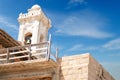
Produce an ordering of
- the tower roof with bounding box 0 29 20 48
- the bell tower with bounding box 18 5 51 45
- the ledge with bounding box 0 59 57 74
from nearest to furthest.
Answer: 1. the ledge with bounding box 0 59 57 74
2. the tower roof with bounding box 0 29 20 48
3. the bell tower with bounding box 18 5 51 45

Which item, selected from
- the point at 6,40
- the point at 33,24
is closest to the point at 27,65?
the point at 6,40

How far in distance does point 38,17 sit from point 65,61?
23.8 metres

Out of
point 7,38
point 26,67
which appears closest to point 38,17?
point 7,38

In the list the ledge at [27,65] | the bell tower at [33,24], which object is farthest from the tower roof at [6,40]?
the bell tower at [33,24]

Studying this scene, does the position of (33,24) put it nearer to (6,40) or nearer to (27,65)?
(6,40)

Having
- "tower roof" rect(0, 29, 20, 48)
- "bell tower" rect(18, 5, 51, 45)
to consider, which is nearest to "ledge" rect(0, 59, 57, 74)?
"tower roof" rect(0, 29, 20, 48)

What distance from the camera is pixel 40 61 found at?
13828 mm

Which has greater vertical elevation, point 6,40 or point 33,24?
point 33,24

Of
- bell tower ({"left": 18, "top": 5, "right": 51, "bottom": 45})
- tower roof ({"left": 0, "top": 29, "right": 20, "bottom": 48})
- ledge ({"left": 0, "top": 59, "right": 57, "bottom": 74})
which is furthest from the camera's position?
bell tower ({"left": 18, "top": 5, "right": 51, "bottom": 45})

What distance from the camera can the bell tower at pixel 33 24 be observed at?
122ft

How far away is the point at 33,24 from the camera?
37.9 m

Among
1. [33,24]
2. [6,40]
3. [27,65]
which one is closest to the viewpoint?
[27,65]

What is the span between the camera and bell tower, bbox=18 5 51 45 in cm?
3703

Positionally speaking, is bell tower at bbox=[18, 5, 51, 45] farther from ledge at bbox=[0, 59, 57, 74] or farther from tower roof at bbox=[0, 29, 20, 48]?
ledge at bbox=[0, 59, 57, 74]
